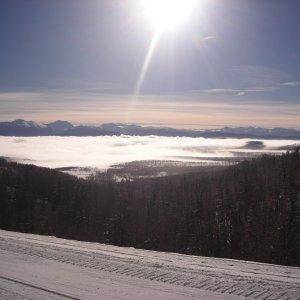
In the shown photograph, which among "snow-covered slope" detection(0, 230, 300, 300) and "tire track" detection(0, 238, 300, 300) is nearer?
"tire track" detection(0, 238, 300, 300)

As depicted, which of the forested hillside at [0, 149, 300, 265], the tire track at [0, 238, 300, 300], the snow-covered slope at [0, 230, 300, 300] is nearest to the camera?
the tire track at [0, 238, 300, 300]

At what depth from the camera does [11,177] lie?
11862 cm

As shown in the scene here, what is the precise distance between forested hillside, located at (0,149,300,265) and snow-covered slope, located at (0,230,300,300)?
20.4m

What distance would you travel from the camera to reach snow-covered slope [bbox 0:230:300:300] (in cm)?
754

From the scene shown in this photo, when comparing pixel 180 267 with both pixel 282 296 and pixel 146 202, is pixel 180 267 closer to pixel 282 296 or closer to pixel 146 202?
pixel 282 296

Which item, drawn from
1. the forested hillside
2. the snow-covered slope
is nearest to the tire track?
the snow-covered slope

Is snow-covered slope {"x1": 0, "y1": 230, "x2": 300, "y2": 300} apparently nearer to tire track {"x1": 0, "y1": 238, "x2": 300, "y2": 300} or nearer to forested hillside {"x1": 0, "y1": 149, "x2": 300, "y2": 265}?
tire track {"x1": 0, "y1": 238, "x2": 300, "y2": 300}

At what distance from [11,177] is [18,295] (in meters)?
116

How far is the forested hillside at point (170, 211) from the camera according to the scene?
A: 1781 inches

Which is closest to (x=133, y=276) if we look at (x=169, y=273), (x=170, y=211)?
(x=169, y=273)

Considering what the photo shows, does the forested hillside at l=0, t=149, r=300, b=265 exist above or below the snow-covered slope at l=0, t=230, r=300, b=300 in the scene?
below

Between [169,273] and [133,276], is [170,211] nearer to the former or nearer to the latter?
[169,273]

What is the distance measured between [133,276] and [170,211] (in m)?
64.5

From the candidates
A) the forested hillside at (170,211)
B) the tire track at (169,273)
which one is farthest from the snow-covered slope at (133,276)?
the forested hillside at (170,211)
